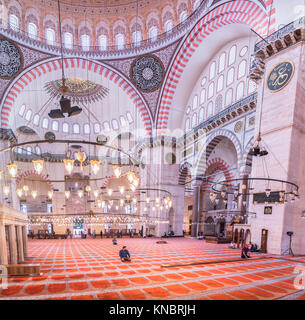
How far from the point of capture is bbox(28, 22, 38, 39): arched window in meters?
12.7

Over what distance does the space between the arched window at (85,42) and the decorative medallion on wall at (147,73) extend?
309cm

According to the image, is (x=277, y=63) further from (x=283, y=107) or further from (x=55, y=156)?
(x=55, y=156)

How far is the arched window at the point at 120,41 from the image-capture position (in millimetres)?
13828

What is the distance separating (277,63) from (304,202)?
4543 mm

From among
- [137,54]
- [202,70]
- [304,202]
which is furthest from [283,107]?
[137,54]

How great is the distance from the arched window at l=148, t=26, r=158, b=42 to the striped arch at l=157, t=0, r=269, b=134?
78.8 inches

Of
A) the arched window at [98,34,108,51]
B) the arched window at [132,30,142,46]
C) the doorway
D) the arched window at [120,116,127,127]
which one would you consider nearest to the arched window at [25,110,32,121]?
the arched window at [120,116,127,127]

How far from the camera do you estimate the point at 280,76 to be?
277 inches

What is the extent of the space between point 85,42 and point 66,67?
201 centimetres

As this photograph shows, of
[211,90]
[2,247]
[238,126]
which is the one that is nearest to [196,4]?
[211,90]

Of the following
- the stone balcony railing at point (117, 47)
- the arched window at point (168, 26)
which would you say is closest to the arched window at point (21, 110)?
the stone balcony railing at point (117, 47)

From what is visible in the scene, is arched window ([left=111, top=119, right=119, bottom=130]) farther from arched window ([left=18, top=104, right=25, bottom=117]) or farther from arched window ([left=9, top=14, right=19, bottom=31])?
arched window ([left=9, top=14, right=19, bottom=31])

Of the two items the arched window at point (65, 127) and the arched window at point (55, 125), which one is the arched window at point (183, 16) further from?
the arched window at point (55, 125)

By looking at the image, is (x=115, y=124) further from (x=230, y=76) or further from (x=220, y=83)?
(x=230, y=76)
